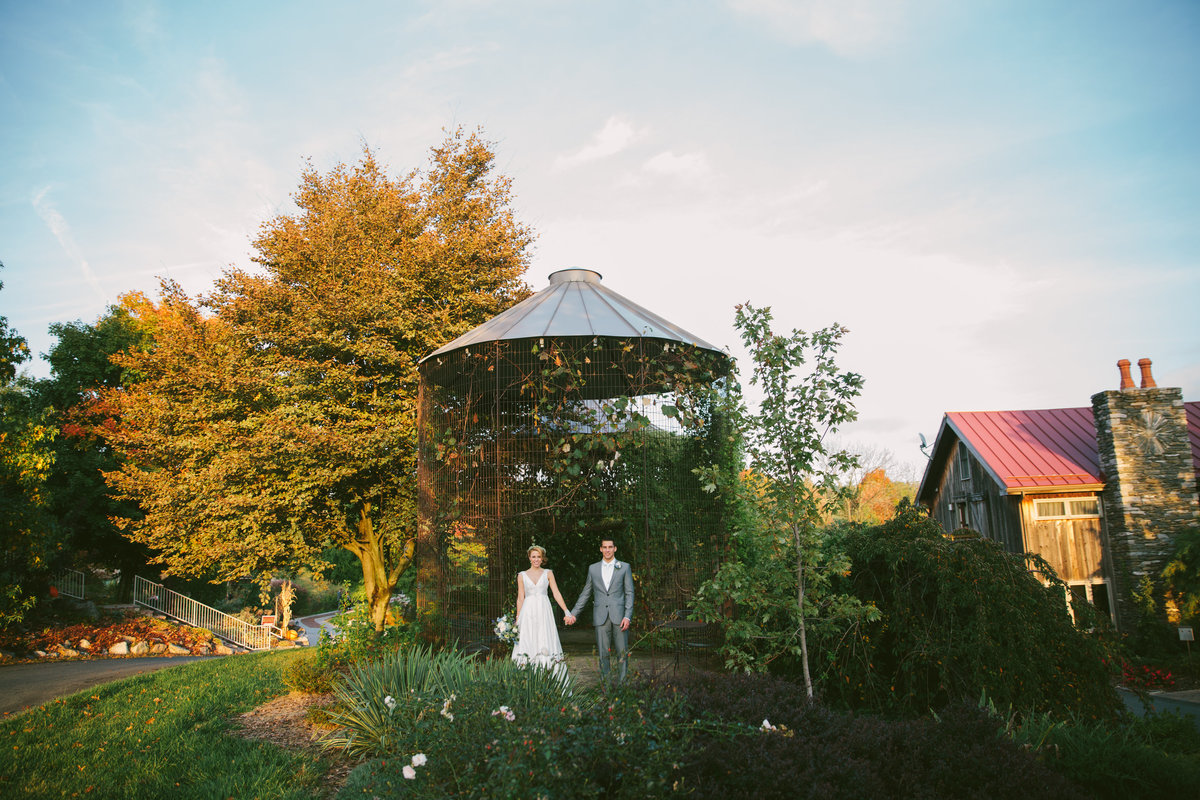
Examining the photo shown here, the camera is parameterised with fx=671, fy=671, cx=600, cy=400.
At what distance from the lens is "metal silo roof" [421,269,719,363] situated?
25.9 ft

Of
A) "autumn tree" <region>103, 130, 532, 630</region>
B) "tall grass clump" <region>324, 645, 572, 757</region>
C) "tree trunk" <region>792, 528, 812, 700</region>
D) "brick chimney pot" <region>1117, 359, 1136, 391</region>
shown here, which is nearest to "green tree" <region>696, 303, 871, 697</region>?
"tree trunk" <region>792, 528, 812, 700</region>

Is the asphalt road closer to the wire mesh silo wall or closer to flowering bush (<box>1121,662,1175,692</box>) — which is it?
the wire mesh silo wall

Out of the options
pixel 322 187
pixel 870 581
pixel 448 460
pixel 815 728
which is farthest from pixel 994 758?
pixel 322 187

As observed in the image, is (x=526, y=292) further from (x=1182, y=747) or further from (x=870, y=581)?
(x=1182, y=747)

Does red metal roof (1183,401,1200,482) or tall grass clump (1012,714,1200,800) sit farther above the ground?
red metal roof (1183,401,1200,482)

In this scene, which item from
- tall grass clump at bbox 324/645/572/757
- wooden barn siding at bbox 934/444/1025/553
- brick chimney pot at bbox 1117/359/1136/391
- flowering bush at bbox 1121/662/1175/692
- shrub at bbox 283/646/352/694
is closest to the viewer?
tall grass clump at bbox 324/645/572/757

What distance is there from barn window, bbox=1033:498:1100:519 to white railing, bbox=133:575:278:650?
878 inches

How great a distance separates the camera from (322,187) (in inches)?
627

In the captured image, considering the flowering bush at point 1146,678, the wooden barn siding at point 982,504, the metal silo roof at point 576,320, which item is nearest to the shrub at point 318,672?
the metal silo roof at point 576,320

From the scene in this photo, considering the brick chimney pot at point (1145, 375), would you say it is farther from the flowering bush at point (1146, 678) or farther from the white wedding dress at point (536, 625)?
the white wedding dress at point (536, 625)

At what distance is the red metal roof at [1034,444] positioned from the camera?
47.6 feet

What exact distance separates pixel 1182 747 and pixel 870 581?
2645 mm

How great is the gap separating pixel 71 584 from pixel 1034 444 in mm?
27332

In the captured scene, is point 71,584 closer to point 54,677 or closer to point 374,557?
point 54,677
